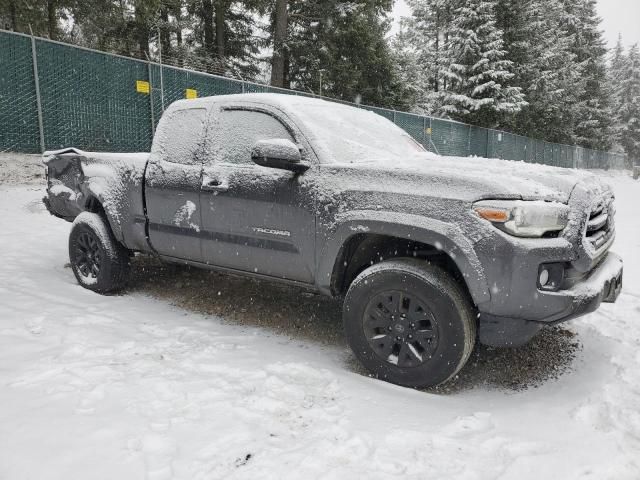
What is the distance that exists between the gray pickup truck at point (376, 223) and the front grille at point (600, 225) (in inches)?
0.7

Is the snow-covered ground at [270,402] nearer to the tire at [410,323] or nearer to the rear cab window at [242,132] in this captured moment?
the tire at [410,323]

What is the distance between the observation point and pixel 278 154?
3223 millimetres

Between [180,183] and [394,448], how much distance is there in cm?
270

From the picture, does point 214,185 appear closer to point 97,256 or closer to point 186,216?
point 186,216

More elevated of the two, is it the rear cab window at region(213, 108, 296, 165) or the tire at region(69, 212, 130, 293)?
the rear cab window at region(213, 108, 296, 165)

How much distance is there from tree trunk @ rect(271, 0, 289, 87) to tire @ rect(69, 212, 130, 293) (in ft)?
55.7

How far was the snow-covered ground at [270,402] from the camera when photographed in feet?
7.34

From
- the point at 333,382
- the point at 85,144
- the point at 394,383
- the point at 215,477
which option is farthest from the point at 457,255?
the point at 85,144

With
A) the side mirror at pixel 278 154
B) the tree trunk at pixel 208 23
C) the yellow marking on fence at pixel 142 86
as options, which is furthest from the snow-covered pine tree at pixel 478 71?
the side mirror at pixel 278 154

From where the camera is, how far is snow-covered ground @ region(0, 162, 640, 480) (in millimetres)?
2238

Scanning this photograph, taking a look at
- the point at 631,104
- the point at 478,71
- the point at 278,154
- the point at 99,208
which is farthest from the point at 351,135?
the point at 631,104

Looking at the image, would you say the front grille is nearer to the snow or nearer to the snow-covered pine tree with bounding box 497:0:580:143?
the snow

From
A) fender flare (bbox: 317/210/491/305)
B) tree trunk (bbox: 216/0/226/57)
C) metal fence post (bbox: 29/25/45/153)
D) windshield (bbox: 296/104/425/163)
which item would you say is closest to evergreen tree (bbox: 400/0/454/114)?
tree trunk (bbox: 216/0/226/57)

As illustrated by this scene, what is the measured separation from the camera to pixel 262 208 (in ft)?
11.6
